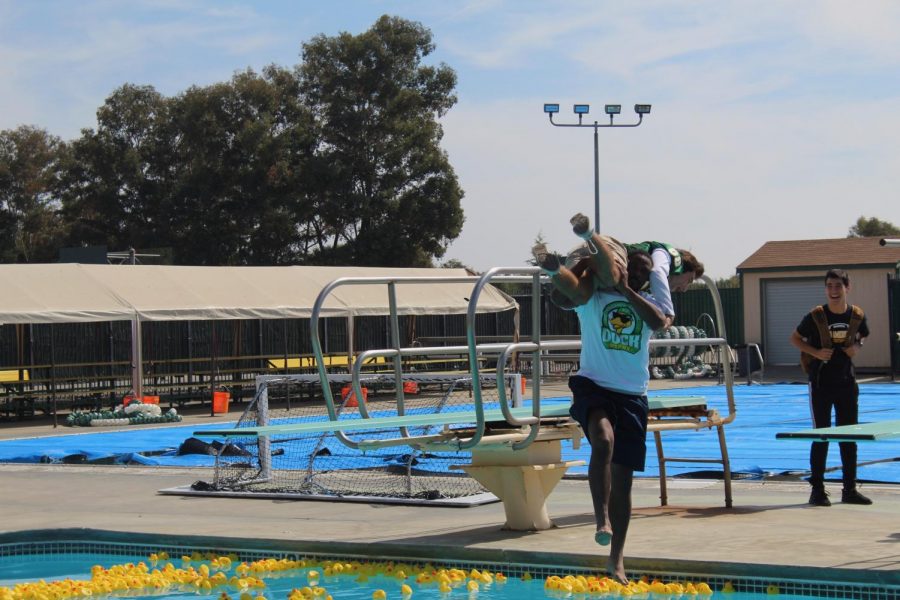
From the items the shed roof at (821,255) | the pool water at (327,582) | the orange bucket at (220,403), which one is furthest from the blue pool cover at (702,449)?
the shed roof at (821,255)

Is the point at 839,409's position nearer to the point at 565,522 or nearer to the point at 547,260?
the point at 565,522

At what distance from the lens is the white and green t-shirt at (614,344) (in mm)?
7188

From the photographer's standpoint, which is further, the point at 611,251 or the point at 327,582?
the point at 327,582

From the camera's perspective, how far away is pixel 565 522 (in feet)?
30.3

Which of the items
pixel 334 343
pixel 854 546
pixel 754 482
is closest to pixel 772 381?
pixel 334 343

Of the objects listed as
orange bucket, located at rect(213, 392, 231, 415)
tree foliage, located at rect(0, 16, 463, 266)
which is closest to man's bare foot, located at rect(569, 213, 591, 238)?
orange bucket, located at rect(213, 392, 231, 415)

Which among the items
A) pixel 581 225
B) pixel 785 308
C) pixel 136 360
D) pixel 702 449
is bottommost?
pixel 702 449

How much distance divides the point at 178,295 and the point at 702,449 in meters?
13.1

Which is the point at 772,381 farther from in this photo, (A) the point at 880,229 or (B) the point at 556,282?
(A) the point at 880,229

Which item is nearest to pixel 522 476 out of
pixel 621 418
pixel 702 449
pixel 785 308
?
pixel 621 418

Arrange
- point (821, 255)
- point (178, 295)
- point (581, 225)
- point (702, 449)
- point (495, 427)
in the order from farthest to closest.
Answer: point (821, 255)
point (178, 295)
point (702, 449)
point (495, 427)
point (581, 225)

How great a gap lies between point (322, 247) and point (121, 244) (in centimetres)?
983

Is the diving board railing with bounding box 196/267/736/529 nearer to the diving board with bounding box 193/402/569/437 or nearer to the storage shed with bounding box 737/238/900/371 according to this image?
the diving board with bounding box 193/402/569/437

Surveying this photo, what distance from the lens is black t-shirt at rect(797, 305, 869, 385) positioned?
10086 mm
